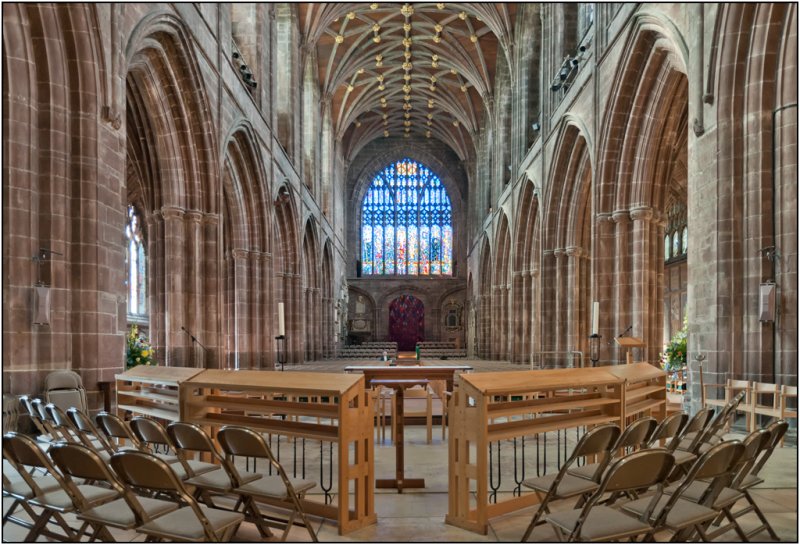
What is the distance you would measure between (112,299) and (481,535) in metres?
6.05

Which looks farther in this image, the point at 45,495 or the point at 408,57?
the point at 408,57

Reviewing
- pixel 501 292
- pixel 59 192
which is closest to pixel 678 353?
pixel 501 292

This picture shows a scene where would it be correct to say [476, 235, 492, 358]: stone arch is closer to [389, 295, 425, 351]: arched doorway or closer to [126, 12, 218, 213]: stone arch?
[389, 295, 425, 351]: arched doorway

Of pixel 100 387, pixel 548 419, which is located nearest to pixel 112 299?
pixel 100 387

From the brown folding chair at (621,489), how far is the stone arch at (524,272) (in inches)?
695

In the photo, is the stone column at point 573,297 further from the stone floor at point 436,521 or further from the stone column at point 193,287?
the stone floor at point 436,521

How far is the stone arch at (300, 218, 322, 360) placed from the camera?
26.3m

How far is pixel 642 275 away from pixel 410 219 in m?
28.6

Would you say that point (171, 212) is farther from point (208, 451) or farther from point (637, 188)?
point (637, 188)

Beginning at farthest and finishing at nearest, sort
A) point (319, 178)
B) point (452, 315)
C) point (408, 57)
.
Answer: point (452, 315) → point (408, 57) → point (319, 178)

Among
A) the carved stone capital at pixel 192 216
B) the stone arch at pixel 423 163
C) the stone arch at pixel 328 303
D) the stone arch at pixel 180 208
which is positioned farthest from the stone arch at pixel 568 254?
the stone arch at pixel 423 163

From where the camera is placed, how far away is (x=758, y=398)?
776cm

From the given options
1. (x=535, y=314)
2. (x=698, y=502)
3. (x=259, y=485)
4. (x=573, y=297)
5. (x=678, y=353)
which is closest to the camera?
(x=698, y=502)

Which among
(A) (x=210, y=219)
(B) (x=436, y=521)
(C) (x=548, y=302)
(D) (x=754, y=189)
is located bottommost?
(B) (x=436, y=521)
